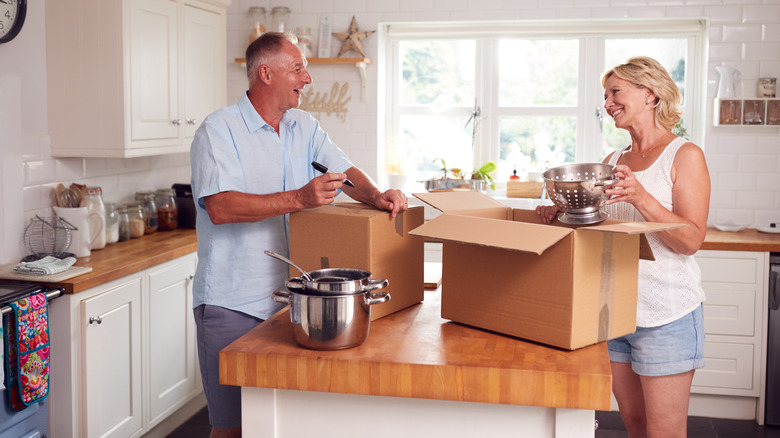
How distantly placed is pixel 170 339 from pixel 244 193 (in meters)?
1.77

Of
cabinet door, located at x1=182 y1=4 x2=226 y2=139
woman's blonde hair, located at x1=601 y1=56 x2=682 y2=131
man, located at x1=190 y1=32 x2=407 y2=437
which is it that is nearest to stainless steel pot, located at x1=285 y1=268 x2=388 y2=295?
man, located at x1=190 y1=32 x2=407 y2=437

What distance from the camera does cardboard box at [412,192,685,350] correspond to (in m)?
1.69

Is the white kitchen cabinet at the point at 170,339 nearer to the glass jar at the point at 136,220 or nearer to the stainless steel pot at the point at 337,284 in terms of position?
the glass jar at the point at 136,220

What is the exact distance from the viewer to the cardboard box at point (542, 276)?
1689mm

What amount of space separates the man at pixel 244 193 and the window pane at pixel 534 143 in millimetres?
2719

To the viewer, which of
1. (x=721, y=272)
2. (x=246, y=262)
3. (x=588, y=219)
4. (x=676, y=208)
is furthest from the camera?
(x=721, y=272)

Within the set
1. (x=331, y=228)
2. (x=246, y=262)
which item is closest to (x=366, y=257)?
(x=331, y=228)

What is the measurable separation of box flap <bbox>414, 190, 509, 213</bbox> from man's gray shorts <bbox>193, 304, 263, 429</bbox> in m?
0.68

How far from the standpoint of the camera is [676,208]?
7.13 ft

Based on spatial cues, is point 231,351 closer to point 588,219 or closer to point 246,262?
point 246,262

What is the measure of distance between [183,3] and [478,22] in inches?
70.2

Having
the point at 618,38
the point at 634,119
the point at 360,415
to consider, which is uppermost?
the point at 618,38

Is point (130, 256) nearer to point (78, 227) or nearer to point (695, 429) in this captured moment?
point (78, 227)

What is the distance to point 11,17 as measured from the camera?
3145 millimetres
